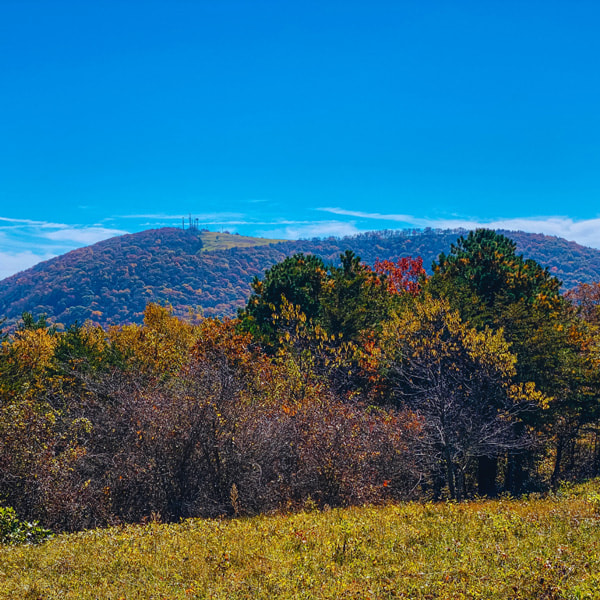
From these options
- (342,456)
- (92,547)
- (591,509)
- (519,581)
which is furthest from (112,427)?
(591,509)

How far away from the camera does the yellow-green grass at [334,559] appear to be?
677 cm

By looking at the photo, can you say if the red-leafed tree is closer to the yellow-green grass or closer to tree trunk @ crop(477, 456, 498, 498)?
tree trunk @ crop(477, 456, 498, 498)

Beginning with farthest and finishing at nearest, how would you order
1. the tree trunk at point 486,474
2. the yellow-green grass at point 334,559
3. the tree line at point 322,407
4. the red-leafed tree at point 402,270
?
the red-leafed tree at point 402,270 → the tree trunk at point 486,474 → the tree line at point 322,407 → the yellow-green grass at point 334,559

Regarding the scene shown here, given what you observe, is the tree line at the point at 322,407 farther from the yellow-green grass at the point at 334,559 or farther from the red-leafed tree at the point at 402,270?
the red-leafed tree at the point at 402,270

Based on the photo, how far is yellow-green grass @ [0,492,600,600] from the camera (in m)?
6.77

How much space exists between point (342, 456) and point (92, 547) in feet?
23.6

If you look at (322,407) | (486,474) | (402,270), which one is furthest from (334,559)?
(402,270)

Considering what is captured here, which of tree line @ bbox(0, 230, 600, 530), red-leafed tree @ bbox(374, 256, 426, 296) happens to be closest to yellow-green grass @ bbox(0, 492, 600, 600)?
tree line @ bbox(0, 230, 600, 530)

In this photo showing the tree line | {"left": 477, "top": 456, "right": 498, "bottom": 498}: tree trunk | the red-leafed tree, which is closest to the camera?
the tree line

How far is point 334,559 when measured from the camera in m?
8.09

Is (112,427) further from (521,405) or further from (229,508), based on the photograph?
(521,405)

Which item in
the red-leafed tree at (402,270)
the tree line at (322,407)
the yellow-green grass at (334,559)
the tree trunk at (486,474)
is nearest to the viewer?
the yellow-green grass at (334,559)

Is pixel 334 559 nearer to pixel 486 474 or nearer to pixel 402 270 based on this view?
pixel 486 474

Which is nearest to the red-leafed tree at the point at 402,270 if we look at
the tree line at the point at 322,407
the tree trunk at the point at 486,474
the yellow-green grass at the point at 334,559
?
the tree line at the point at 322,407
